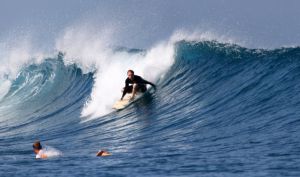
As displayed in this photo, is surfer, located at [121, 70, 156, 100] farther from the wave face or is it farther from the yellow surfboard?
the wave face

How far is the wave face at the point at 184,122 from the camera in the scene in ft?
37.3

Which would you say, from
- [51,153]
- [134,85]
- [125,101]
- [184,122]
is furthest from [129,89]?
[51,153]

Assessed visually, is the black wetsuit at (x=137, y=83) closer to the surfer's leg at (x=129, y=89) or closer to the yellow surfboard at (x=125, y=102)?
the surfer's leg at (x=129, y=89)

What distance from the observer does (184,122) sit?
16.1 m

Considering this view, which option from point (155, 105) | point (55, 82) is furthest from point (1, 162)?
Answer: point (55, 82)

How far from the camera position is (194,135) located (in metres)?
14.1

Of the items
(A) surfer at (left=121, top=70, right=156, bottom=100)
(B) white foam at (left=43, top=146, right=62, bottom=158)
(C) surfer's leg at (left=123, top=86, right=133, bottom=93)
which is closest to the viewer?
(B) white foam at (left=43, top=146, right=62, bottom=158)

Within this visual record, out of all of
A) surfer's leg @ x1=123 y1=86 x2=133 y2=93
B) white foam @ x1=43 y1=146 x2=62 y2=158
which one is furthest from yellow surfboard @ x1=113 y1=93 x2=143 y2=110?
white foam @ x1=43 y1=146 x2=62 y2=158

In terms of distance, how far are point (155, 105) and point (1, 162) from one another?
20.6 feet

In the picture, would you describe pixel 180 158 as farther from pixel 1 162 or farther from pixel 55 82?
pixel 55 82

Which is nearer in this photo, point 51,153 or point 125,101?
point 51,153

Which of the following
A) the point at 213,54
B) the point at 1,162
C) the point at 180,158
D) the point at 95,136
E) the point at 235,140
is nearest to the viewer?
the point at 180,158

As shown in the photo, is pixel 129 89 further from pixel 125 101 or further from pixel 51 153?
Answer: pixel 51 153

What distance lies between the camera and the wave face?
37.3ft
